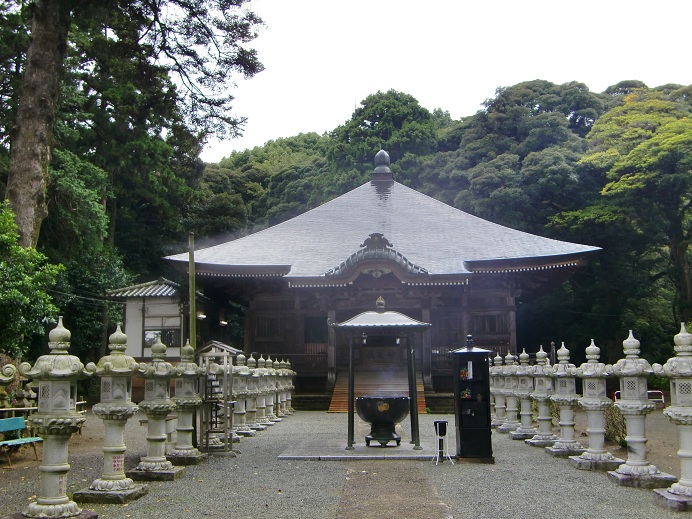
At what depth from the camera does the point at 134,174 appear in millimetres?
31875

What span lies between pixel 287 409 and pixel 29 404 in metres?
10.1

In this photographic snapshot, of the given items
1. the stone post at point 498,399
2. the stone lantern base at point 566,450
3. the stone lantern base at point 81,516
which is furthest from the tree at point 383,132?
the stone lantern base at point 81,516

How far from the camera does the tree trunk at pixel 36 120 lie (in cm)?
1249

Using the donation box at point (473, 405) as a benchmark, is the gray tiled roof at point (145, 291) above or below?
above

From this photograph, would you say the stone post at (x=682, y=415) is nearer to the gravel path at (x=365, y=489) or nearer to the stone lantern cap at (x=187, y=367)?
the gravel path at (x=365, y=489)

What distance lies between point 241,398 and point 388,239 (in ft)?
46.4

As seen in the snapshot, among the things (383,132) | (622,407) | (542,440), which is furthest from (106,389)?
(383,132)

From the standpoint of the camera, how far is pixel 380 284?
895 inches

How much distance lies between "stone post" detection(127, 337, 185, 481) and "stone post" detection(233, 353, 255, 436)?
432 cm

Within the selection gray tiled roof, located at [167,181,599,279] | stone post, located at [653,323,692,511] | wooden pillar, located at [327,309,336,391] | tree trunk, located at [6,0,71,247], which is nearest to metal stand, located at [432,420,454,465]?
stone post, located at [653,323,692,511]

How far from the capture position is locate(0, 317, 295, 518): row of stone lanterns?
5.92 metres

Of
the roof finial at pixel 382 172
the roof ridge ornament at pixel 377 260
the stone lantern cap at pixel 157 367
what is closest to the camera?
the stone lantern cap at pixel 157 367

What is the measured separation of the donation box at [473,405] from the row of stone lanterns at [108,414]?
371cm

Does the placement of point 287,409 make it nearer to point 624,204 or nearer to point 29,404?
point 29,404
